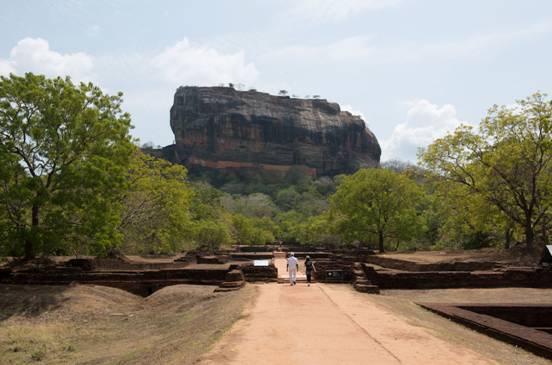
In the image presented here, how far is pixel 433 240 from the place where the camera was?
153 ft

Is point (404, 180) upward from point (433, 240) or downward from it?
upward

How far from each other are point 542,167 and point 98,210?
67.9 ft

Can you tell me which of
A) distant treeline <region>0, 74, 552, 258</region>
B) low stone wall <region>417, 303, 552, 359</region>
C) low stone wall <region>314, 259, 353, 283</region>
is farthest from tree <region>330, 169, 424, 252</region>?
low stone wall <region>417, 303, 552, 359</region>

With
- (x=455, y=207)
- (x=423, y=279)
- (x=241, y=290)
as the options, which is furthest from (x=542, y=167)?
(x=241, y=290)

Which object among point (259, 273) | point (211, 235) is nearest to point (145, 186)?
point (259, 273)

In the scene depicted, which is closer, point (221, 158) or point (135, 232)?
point (135, 232)

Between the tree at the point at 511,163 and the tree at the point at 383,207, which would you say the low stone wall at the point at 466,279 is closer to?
the tree at the point at 511,163

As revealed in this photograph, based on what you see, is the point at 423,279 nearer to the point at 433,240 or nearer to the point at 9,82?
the point at 9,82

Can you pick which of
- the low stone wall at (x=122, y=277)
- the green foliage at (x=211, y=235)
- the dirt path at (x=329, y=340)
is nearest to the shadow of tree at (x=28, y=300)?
the low stone wall at (x=122, y=277)

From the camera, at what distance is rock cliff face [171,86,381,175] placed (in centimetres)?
12744

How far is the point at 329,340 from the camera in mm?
7582

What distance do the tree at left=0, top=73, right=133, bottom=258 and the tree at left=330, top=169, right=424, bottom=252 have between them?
66.0 feet

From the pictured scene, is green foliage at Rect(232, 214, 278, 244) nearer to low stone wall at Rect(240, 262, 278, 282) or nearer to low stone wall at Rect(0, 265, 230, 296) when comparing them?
low stone wall at Rect(0, 265, 230, 296)

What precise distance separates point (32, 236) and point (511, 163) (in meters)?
21.2
